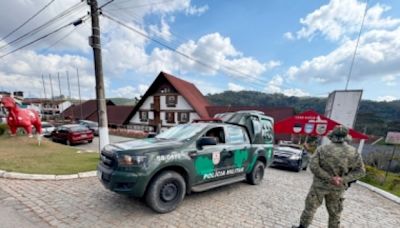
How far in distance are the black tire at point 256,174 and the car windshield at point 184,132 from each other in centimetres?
230

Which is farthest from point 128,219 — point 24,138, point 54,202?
point 24,138

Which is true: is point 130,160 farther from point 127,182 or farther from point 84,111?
point 84,111

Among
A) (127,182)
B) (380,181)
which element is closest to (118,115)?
(127,182)

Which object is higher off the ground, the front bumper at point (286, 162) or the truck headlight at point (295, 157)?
the truck headlight at point (295, 157)

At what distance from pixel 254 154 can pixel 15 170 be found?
693 centimetres

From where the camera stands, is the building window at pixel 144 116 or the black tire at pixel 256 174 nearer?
the black tire at pixel 256 174

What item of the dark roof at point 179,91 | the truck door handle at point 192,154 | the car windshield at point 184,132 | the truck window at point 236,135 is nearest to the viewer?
the truck door handle at point 192,154

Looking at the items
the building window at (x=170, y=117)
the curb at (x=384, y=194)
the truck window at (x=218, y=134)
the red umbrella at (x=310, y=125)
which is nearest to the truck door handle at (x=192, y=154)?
the truck window at (x=218, y=134)

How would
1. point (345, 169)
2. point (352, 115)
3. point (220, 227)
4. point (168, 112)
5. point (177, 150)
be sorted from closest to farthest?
1. point (345, 169)
2. point (220, 227)
3. point (177, 150)
4. point (352, 115)
5. point (168, 112)

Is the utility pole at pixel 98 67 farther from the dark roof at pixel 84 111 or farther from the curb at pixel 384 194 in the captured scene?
the dark roof at pixel 84 111

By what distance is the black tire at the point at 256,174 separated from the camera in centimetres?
583

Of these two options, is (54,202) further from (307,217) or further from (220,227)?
(307,217)

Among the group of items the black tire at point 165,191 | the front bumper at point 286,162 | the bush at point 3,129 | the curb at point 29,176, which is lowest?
the front bumper at point 286,162

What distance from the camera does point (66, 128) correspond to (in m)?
14.3
